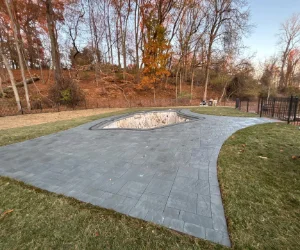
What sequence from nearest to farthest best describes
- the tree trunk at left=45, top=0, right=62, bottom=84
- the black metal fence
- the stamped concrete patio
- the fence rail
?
1. the stamped concrete patio
2. the black metal fence
3. the fence rail
4. the tree trunk at left=45, top=0, right=62, bottom=84

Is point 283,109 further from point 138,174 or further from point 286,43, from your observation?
point 286,43

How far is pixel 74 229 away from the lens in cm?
140

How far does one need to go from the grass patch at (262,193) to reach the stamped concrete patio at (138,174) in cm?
14

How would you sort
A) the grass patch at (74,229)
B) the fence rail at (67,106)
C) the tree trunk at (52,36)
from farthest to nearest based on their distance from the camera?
1. the tree trunk at (52,36)
2. the fence rail at (67,106)
3. the grass patch at (74,229)

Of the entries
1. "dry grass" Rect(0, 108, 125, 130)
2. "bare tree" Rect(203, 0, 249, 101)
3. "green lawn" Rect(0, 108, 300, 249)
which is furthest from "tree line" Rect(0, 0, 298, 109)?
"green lawn" Rect(0, 108, 300, 249)

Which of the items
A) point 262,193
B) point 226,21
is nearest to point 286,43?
point 226,21

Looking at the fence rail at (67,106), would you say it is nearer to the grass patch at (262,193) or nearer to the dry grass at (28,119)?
the dry grass at (28,119)

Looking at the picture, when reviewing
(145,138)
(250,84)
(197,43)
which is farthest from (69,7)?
(250,84)

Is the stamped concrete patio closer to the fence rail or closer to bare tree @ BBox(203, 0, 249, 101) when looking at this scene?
the fence rail

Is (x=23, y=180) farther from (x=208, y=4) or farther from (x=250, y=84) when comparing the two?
(x=250, y=84)

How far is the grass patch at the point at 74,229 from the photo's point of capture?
1250 millimetres

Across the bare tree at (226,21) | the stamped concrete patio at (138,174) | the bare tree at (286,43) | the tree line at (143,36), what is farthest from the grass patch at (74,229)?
the bare tree at (286,43)

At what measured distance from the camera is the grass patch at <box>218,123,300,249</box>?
129 cm

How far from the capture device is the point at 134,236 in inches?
52.2
